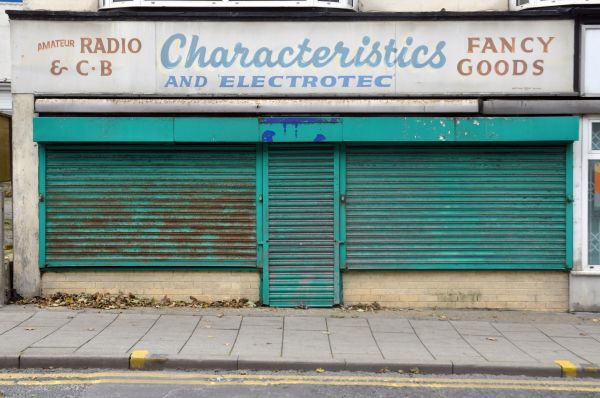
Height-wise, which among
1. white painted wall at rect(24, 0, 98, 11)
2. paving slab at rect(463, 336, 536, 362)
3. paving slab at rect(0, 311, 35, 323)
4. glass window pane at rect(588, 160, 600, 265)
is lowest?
paving slab at rect(463, 336, 536, 362)

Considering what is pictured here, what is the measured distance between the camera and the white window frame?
9055mm

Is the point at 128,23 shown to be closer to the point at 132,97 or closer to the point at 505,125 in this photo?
the point at 132,97

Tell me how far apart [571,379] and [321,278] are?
3.81 meters

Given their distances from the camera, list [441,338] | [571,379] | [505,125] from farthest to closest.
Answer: [505,125] → [441,338] → [571,379]

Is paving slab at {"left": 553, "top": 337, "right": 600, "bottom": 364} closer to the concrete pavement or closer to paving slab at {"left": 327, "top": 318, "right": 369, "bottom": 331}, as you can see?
the concrete pavement

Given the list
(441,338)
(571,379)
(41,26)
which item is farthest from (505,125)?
(41,26)

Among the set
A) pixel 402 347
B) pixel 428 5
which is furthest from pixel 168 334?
pixel 428 5

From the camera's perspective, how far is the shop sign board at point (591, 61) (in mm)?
8914

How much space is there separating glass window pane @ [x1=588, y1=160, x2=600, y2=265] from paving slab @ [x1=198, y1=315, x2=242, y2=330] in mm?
5417

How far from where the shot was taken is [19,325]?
765cm

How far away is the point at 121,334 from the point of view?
23.9ft

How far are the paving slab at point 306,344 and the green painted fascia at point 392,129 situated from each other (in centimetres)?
294

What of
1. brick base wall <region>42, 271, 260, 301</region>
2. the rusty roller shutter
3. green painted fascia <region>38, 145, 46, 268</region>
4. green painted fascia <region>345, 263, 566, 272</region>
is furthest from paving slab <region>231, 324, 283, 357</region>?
green painted fascia <region>38, 145, 46, 268</region>

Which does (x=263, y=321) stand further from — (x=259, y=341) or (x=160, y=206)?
(x=160, y=206)
